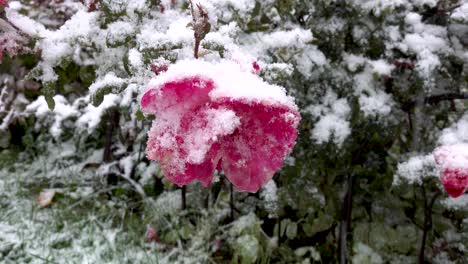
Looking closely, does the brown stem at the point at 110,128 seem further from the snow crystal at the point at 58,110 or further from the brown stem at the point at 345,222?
the brown stem at the point at 345,222

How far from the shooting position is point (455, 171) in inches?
36.1

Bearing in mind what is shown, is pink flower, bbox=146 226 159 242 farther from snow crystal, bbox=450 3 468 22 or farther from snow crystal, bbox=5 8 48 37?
snow crystal, bbox=450 3 468 22

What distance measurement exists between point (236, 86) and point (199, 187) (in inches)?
53.4

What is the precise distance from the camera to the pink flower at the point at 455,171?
0.90m

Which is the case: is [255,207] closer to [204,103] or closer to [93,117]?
[93,117]

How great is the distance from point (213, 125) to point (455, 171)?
2.17 feet

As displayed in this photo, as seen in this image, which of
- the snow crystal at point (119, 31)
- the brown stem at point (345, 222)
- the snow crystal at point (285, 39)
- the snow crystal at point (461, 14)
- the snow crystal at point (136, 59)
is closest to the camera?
the snow crystal at point (136, 59)

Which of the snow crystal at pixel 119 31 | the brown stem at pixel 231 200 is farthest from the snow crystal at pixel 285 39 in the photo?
the brown stem at pixel 231 200

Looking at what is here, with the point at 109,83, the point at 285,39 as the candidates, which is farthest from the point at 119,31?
the point at 285,39

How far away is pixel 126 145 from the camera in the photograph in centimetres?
224

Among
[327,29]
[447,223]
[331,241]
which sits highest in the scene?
[327,29]

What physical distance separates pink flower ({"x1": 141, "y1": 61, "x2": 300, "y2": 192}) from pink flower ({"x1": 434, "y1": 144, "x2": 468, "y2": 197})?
0.56m

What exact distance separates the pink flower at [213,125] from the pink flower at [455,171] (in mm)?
555

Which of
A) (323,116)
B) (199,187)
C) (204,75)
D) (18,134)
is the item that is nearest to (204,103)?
(204,75)
